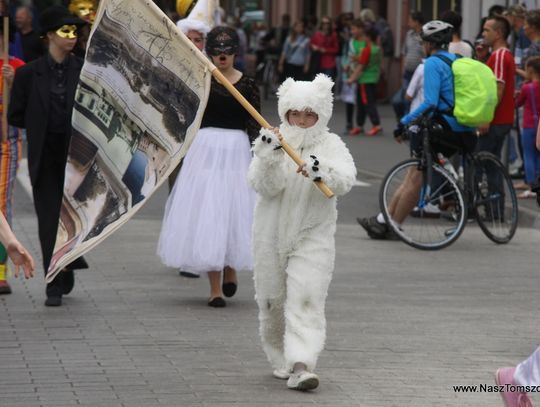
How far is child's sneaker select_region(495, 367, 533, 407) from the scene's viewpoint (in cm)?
644

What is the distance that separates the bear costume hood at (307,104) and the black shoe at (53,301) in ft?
9.23

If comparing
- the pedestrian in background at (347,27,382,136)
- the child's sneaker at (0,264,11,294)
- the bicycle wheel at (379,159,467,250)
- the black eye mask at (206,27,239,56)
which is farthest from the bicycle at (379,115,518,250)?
the pedestrian in background at (347,27,382,136)

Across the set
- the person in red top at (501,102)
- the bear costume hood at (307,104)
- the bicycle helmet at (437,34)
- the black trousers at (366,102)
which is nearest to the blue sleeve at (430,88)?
the bicycle helmet at (437,34)

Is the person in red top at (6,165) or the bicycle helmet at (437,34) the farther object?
the bicycle helmet at (437,34)

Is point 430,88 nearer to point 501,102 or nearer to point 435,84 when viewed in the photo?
point 435,84

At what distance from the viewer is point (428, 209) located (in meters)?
13.3

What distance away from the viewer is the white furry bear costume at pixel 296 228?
7.51 metres

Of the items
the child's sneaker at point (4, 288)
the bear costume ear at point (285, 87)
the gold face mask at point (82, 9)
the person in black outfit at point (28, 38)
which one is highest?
the bear costume ear at point (285, 87)

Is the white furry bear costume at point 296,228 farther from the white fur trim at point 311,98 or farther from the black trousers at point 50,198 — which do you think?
the black trousers at point 50,198

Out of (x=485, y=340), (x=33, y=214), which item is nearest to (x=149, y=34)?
(x=485, y=340)

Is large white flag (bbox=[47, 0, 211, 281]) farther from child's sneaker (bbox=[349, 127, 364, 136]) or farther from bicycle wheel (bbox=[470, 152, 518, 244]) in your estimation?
child's sneaker (bbox=[349, 127, 364, 136])

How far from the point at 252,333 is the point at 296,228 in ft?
5.21

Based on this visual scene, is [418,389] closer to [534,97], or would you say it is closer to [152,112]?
[152,112]

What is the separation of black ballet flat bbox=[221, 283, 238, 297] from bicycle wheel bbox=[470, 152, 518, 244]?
12.9 ft
